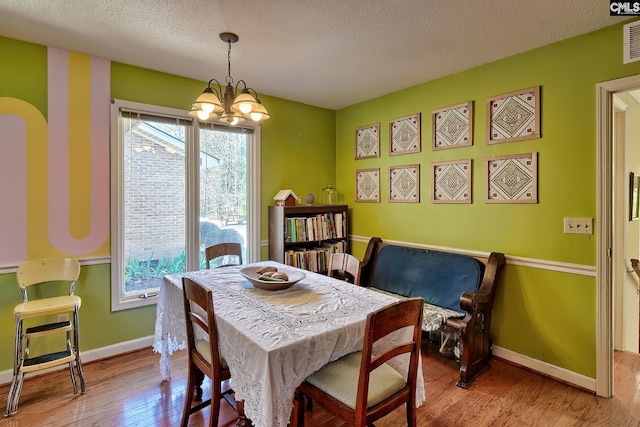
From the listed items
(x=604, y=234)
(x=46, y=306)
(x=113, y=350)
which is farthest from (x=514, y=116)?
(x=113, y=350)

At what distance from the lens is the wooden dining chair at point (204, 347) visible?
1625 mm

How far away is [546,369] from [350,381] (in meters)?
1.95

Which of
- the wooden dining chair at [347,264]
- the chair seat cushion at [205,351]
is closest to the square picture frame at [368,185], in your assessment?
the wooden dining chair at [347,264]

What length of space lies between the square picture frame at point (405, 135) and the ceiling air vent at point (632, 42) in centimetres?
156

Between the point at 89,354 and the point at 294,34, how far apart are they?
119 inches

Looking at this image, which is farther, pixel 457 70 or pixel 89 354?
pixel 457 70

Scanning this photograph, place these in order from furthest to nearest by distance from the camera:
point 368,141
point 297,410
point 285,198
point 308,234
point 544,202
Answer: point 368,141, point 308,234, point 285,198, point 544,202, point 297,410

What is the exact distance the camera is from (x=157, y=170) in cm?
309

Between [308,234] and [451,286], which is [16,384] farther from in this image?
[451,286]

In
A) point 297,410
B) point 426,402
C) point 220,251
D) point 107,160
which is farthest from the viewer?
point 220,251

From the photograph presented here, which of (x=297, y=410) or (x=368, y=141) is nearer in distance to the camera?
(x=297, y=410)

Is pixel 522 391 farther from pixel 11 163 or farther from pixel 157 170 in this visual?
pixel 11 163

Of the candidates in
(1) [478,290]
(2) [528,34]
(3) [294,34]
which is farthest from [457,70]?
(1) [478,290]

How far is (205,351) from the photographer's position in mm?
1845
